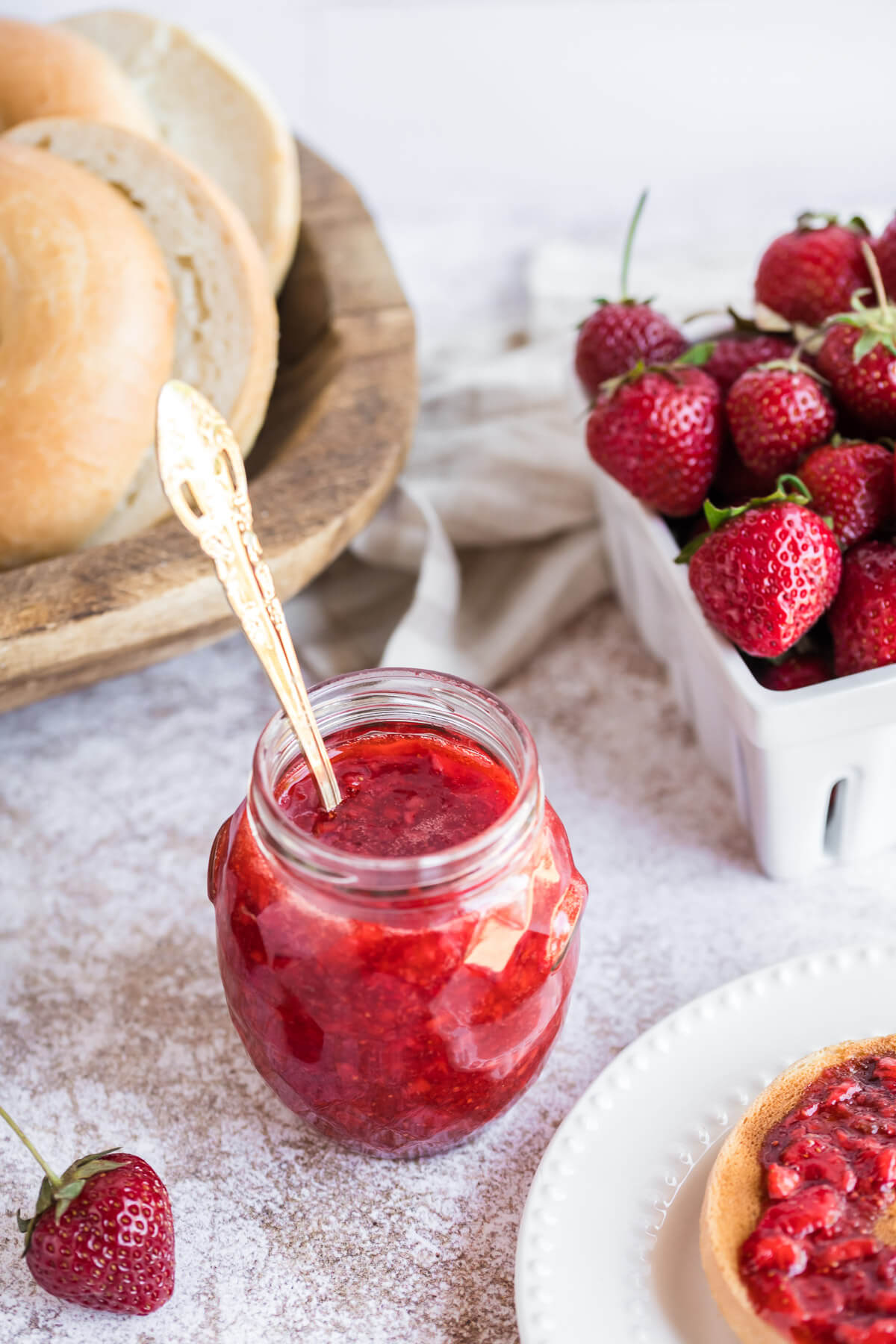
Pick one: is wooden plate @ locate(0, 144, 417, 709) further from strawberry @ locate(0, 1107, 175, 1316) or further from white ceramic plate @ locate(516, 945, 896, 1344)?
white ceramic plate @ locate(516, 945, 896, 1344)

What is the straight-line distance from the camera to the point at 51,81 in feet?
5.25

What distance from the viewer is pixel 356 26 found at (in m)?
3.11

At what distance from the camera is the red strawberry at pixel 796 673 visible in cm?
123

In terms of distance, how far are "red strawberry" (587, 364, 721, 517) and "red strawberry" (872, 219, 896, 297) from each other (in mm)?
244

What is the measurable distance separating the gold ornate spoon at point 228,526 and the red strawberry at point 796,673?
0.46 metres

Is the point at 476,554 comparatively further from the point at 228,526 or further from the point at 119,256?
the point at 228,526

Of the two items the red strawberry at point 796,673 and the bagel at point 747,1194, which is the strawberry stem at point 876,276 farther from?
the bagel at point 747,1194

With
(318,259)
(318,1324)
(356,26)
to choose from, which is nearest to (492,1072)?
(318,1324)

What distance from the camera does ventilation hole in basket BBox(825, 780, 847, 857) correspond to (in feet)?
4.19

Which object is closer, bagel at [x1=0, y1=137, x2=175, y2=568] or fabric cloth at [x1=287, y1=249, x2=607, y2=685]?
bagel at [x1=0, y1=137, x2=175, y2=568]

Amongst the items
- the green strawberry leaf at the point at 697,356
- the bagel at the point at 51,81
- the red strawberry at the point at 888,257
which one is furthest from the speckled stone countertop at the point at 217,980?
the bagel at the point at 51,81

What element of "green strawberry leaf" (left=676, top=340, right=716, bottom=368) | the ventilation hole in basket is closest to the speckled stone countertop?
the ventilation hole in basket

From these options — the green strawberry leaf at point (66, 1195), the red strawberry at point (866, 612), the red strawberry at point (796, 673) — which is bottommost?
the green strawberry leaf at point (66, 1195)

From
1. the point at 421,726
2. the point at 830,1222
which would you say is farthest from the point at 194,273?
the point at 830,1222
